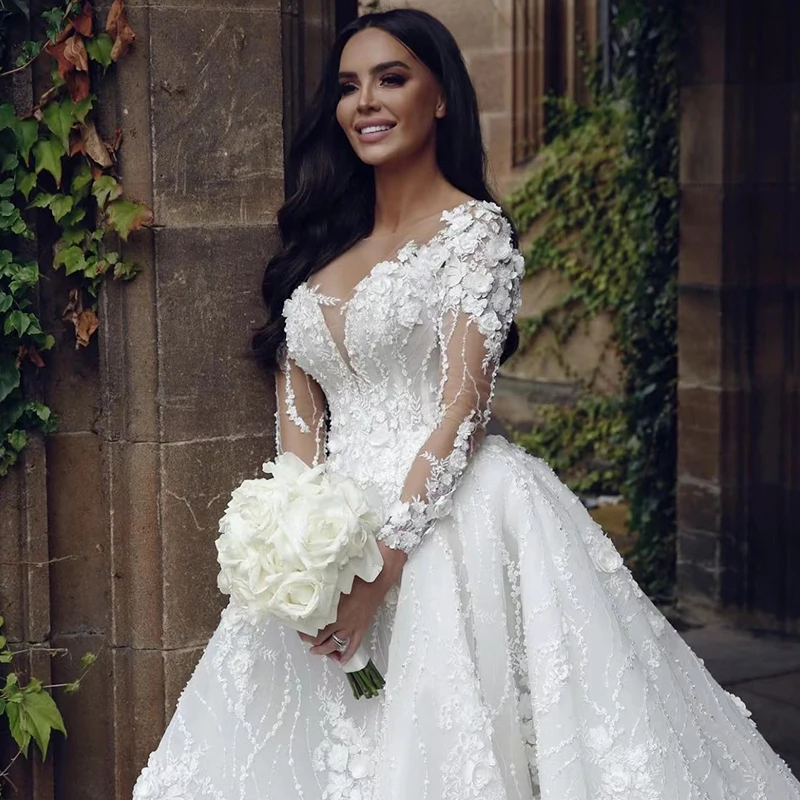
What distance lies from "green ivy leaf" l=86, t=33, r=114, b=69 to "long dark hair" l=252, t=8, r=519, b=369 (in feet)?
1.58

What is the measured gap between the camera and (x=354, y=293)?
3.53 m

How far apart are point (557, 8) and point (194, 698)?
8084 millimetres

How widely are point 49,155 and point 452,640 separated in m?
1.51

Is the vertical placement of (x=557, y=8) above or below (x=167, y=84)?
above

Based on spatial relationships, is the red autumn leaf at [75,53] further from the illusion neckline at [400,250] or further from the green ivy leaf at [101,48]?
the illusion neckline at [400,250]

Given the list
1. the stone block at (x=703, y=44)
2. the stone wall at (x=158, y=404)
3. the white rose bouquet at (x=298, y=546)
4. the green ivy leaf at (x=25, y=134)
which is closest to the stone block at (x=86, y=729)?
the stone wall at (x=158, y=404)

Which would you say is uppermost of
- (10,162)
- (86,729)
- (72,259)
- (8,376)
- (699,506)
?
(10,162)

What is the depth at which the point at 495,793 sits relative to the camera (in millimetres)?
3146

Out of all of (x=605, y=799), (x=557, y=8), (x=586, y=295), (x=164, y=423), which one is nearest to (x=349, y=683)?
(x=605, y=799)

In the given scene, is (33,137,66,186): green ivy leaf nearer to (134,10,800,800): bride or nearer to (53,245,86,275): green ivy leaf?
(53,245,86,275): green ivy leaf

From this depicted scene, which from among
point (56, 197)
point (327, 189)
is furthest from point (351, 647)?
point (56, 197)

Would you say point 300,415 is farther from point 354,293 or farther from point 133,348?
point 133,348

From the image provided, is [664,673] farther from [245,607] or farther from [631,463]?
[631,463]

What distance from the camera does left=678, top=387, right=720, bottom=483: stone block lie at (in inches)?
273
